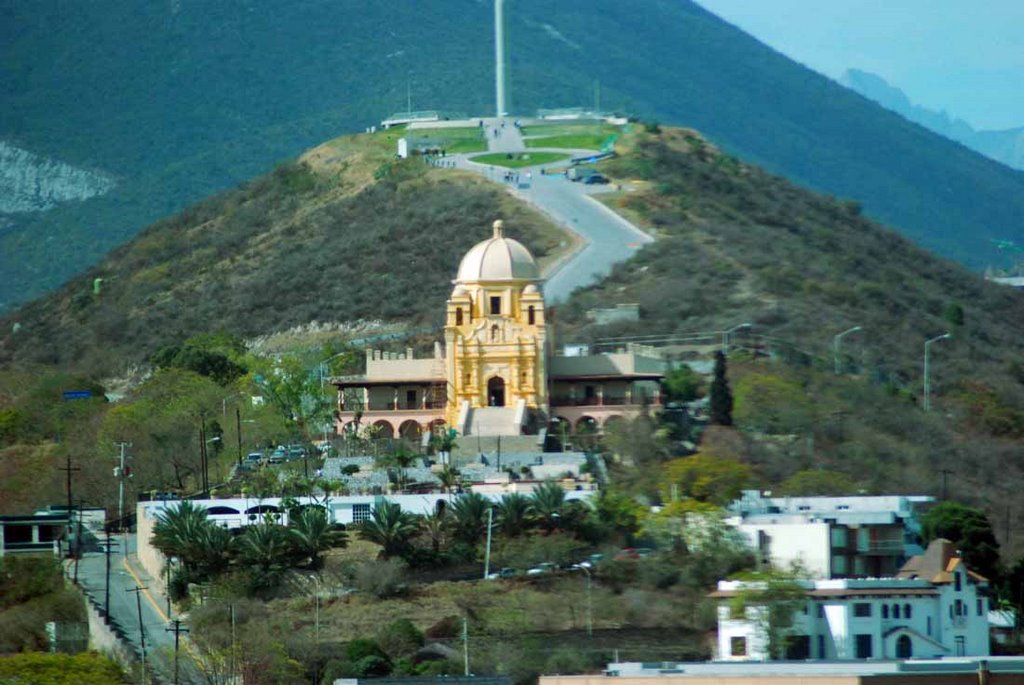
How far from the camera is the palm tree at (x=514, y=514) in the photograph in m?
87.7

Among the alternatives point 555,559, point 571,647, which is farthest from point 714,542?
point 571,647

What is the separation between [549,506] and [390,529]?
16.2ft

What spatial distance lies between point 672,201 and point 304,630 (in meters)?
81.8

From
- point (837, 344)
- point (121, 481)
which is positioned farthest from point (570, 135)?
point (121, 481)

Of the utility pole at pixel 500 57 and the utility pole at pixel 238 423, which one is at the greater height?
the utility pole at pixel 500 57

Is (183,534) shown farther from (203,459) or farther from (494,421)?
(494,421)

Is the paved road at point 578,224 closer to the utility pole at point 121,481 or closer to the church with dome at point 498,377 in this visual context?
the church with dome at point 498,377

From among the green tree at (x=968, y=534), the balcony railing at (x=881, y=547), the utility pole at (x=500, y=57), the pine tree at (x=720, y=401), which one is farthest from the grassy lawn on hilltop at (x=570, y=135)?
the balcony railing at (x=881, y=547)

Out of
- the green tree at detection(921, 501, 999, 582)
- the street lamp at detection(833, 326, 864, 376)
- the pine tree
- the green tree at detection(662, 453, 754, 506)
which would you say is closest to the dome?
the pine tree

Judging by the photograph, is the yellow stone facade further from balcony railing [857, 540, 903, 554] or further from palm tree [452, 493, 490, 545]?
balcony railing [857, 540, 903, 554]

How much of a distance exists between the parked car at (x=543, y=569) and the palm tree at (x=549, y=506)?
2340mm

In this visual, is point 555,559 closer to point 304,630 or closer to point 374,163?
point 304,630

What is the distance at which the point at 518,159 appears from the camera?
17262 cm

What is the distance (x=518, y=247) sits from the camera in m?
107
